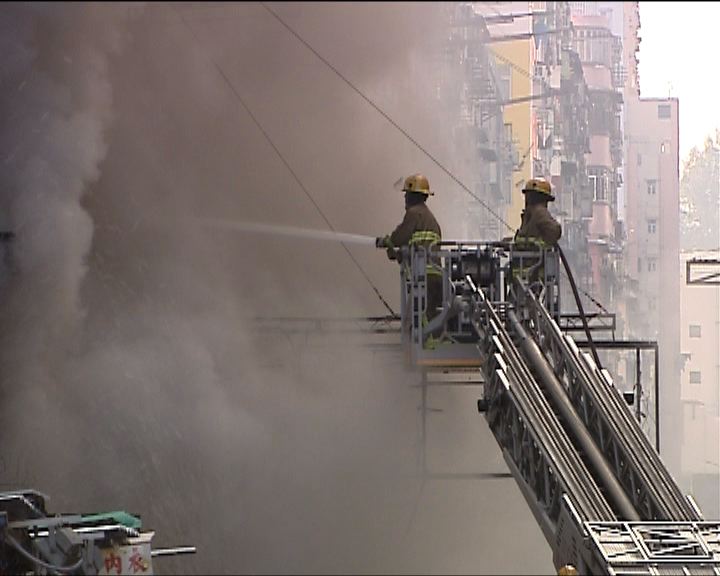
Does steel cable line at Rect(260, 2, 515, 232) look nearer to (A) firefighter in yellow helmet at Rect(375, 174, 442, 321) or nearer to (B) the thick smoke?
(B) the thick smoke

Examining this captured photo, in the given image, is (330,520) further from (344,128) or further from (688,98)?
(688,98)

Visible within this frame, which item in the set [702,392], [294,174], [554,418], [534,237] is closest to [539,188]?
[534,237]

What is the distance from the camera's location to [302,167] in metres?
15.3

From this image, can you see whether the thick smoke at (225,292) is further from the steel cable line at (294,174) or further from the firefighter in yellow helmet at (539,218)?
the firefighter in yellow helmet at (539,218)

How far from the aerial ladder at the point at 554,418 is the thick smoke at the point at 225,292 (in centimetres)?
247

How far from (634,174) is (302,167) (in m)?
6.79

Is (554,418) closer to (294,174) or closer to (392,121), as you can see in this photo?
(294,174)

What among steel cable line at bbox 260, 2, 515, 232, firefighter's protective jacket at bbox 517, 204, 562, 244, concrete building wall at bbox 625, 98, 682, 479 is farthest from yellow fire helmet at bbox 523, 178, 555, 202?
concrete building wall at bbox 625, 98, 682, 479

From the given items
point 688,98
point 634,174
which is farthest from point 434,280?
point 634,174

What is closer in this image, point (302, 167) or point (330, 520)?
point (302, 167)

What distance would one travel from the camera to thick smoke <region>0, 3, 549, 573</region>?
12570 millimetres

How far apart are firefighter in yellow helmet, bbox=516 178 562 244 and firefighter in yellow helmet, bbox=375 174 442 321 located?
0.75m

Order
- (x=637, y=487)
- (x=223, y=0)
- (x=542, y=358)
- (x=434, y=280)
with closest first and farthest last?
(x=223, y=0)
(x=637, y=487)
(x=542, y=358)
(x=434, y=280)

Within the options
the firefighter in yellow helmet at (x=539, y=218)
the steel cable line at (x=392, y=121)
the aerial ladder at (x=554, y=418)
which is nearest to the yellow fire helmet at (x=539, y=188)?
the firefighter in yellow helmet at (x=539, y=218)
